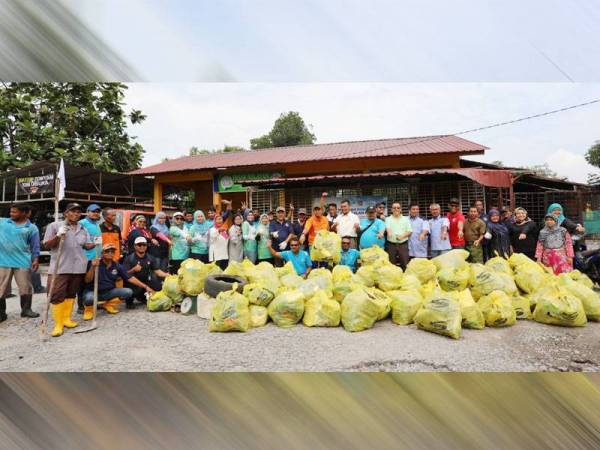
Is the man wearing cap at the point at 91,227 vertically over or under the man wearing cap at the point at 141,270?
over

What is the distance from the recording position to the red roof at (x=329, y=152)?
22.5 ft

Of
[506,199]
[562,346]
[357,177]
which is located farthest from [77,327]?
[506,199]

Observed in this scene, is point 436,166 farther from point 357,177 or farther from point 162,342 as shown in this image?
point 162,342

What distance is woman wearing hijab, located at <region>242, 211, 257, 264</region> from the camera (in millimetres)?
4496

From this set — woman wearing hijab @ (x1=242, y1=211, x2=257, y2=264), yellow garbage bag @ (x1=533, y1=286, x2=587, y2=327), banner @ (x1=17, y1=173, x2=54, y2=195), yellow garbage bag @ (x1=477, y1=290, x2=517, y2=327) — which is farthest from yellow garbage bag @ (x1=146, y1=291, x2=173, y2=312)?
banner @ (x1=17, y1=173, x2=54, y2=195)

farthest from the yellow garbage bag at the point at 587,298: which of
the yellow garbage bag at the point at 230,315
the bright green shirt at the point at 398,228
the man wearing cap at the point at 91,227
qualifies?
the man wearing cap at the point at 91,227

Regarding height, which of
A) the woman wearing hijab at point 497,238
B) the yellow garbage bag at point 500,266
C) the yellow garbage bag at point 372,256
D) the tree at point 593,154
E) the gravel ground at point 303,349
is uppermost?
the tree at point 593,154

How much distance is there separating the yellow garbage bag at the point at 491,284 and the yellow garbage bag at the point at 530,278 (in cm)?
11

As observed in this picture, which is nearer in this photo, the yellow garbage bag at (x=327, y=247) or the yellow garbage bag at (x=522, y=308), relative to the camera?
the yellow garbage bag at (x=522, y=308)

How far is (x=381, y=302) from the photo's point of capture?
3.00 metres

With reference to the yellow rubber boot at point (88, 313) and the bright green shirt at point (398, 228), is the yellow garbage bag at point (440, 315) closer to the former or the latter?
the bright green shirt at point (398, 228)

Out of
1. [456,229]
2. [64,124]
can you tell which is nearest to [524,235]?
[456,229]

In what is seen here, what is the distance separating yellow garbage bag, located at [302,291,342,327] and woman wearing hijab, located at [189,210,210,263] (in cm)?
196

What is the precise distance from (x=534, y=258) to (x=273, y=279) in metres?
2.99
